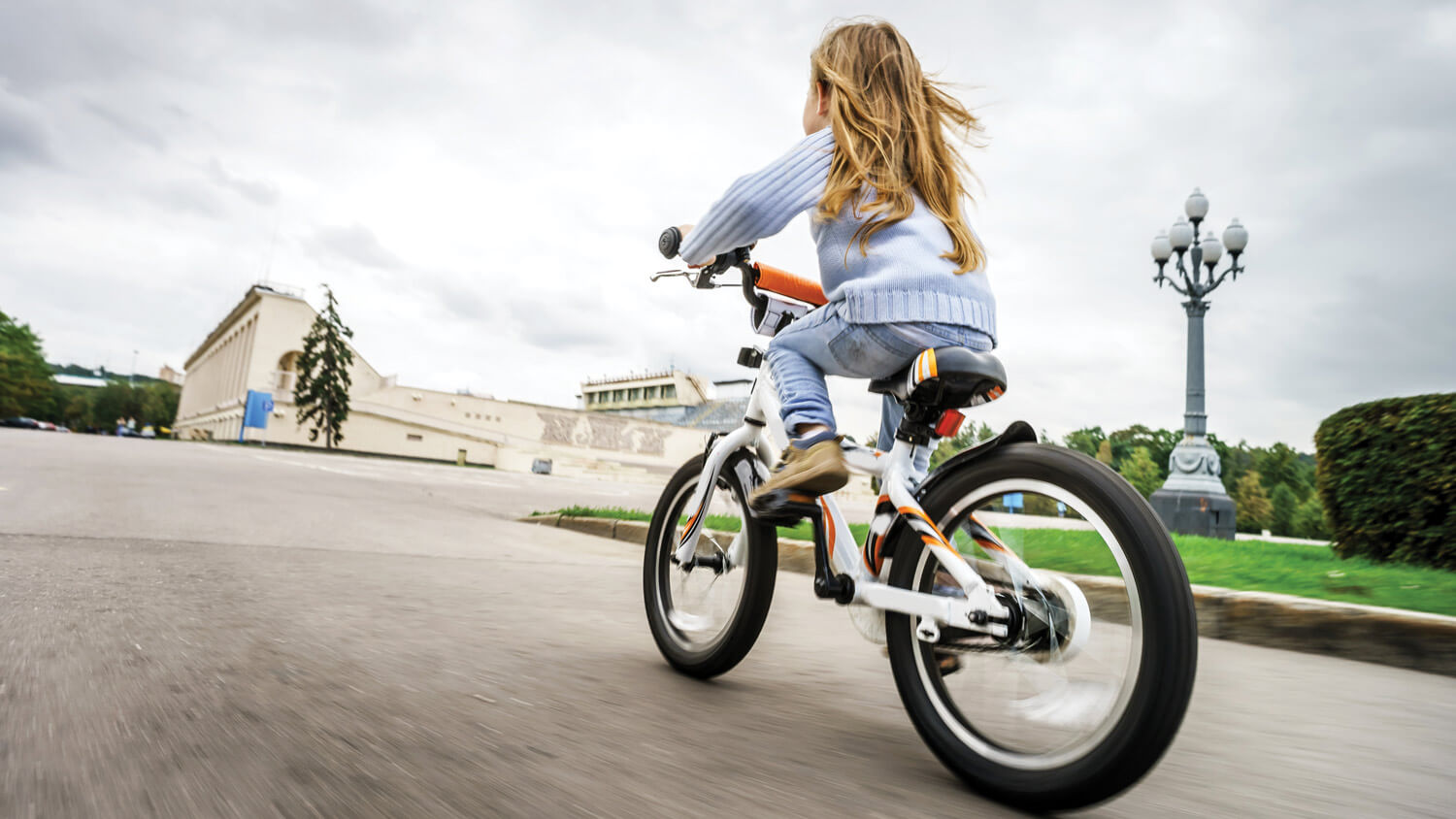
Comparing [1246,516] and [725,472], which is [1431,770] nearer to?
[725,472]

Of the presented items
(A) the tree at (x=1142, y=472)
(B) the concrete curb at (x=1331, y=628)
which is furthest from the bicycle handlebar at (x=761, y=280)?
(A) the tree at (x=1142, y=472)

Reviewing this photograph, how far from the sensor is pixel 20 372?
8312 centimetres

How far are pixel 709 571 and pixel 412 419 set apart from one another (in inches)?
2699

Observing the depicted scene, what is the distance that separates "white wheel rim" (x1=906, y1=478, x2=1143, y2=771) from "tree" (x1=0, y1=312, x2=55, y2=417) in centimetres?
10448

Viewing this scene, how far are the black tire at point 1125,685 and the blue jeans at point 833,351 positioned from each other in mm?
361

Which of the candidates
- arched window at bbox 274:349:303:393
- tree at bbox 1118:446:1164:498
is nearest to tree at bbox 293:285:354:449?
arched window at bbox 274:349:303:393

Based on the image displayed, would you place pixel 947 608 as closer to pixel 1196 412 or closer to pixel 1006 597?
pixel 1006 597

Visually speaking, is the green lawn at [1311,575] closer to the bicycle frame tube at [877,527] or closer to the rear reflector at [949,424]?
the bicycle frame tube at [877,527]

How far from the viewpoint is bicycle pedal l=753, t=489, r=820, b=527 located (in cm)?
232

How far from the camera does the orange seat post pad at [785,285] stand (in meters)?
2.82

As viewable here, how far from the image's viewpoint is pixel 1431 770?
2.21m

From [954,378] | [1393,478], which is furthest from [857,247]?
[1393,478]

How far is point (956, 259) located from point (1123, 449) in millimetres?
79836

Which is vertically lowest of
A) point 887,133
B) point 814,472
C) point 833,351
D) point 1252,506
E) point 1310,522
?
point 814,472
